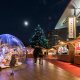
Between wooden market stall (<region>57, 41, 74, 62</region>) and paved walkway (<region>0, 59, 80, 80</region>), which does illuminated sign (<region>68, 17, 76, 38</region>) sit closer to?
wooden market stall (<region>57, 41, 74, 62</region>)

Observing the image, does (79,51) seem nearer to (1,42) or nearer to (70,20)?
(70,20)

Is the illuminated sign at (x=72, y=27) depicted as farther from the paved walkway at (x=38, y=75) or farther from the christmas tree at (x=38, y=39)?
the christmas tree at (x=38, y=39)

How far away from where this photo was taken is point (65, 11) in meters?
39.9

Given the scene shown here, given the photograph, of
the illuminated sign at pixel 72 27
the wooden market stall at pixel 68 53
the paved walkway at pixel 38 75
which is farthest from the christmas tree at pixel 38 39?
the paved walkway at pixel 38 75

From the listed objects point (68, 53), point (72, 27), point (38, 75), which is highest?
point (72, 27)

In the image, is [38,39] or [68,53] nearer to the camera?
[68,53]

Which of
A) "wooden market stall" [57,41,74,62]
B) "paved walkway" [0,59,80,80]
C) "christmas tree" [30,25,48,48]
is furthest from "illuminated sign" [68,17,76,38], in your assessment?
"christmas tree" [30,25,48,48]

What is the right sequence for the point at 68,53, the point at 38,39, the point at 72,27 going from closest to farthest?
the point at 72,27
the point at 68,53
the point at 38,39

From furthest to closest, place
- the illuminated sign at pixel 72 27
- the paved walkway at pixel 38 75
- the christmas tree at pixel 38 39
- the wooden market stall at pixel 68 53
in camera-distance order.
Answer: the christmas tree at pixel 38 39 < the wooden market stall at pixel 68 53 < the illuminated sign at pixel 72 27 < the paved walkway at pixel 38 75

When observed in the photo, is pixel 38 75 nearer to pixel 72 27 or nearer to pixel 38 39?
pixel 72 27

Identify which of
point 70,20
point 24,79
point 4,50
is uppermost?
point 70,20

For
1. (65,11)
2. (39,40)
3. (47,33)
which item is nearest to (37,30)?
(39,40)

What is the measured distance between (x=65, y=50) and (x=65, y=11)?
768 centimetres

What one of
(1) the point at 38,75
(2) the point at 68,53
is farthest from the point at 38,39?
(1) the point at 38,75
